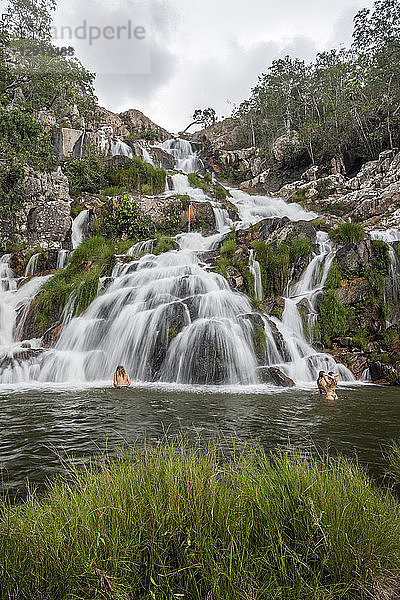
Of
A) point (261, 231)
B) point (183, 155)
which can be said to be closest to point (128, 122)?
point (183, 155)

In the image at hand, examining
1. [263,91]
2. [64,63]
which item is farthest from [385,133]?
[64,63]

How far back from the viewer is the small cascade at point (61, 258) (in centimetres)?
2308

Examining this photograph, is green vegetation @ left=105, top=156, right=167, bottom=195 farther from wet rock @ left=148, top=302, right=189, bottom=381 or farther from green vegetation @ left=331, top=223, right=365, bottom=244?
wet rock @ left=148, top=302, right=189, bottom=381

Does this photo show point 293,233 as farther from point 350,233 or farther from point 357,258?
point 357,258

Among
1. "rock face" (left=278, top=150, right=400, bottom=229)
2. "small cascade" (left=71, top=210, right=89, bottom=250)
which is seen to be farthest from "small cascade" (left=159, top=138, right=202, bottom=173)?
"small cascade" (left=71, top=210, right=89, bottom=250)

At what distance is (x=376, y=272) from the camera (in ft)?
54.5

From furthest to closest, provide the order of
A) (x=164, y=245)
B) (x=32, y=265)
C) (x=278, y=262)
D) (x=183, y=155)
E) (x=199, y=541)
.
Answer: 1. (x=183, y=155)
2. (x=164, y=245)
3. (x=32, y=265)
4. (x=278, y=262)
5. (x=199, y=541)

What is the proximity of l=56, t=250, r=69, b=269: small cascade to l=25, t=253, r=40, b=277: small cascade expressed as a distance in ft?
4.31

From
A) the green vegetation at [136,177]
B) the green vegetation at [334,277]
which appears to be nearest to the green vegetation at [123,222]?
the green vegetation at [136,177]

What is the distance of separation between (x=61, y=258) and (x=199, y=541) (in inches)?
925

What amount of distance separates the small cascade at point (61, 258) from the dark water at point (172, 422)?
1402 cm

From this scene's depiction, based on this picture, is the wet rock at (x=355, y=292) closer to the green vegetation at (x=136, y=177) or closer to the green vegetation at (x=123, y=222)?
the green vegetation at (x=123, y=222)

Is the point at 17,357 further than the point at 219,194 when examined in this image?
No

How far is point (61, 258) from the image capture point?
2322cm
